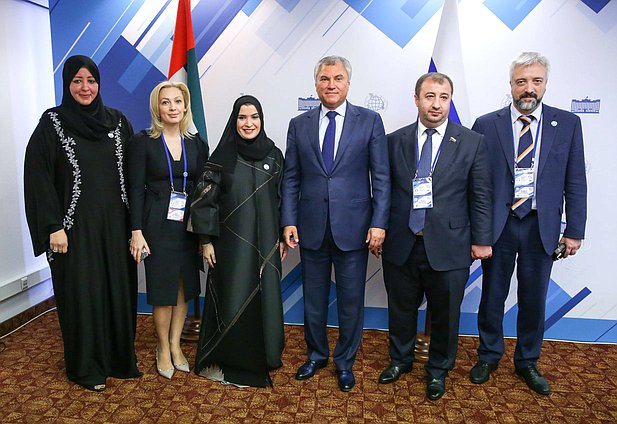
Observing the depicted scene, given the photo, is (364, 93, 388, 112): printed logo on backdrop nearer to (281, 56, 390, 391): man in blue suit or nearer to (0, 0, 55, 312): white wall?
(281, 56, 390, 391): man in blue suit

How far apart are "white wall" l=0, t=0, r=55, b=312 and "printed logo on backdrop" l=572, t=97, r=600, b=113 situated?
3.64 m

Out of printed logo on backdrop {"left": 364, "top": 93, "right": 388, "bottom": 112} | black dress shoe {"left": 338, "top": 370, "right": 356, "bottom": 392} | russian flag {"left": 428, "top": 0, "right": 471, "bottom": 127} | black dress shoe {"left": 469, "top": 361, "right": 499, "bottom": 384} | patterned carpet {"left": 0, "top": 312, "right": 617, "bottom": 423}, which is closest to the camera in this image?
patterned carpet {"left": 0, "top": 312, "right": 617, "bottom": 423}

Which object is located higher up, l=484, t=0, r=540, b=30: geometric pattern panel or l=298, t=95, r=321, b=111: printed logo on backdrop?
l=484, t=0, r=540, b=30: geometric pattern panel

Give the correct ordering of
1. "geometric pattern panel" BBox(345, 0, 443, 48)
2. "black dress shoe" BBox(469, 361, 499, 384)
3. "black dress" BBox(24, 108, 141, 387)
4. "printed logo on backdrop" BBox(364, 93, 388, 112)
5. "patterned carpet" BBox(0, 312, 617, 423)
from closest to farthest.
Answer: "patterned carpet" BBox(0, 312, 617, 423) < "black dress" BBox(24, 108, 141, 387) < "black dress shoe" BBox(469, 361, 499, 384) < "geometric pattern panel" BBox(345, 0, 443, 48) < "printed logo on backdrop" BBox(364, 93, 388, 112)

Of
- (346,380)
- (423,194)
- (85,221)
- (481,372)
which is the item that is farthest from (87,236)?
(481,372)

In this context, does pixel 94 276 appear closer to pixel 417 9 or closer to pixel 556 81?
pixel 417 9

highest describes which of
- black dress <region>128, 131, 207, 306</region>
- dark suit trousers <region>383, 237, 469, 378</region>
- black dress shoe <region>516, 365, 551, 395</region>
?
black dress <region>128, 131, 207, 306</region>

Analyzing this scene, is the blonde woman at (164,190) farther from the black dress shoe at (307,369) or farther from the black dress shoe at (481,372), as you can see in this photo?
the black dress shoe at (481,372)

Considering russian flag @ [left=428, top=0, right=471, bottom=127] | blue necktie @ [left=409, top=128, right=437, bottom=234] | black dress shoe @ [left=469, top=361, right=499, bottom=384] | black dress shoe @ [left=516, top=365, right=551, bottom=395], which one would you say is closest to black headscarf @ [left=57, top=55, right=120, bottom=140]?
blue necktie @ [left=409, top=128, right=437, bottom=234]

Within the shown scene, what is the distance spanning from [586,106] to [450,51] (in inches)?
36.9

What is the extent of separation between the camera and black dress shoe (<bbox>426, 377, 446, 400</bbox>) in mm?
2504

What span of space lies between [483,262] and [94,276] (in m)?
2.10

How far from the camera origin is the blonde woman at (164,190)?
253cm

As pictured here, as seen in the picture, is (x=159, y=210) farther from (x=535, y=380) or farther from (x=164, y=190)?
(x=535, y=380)
